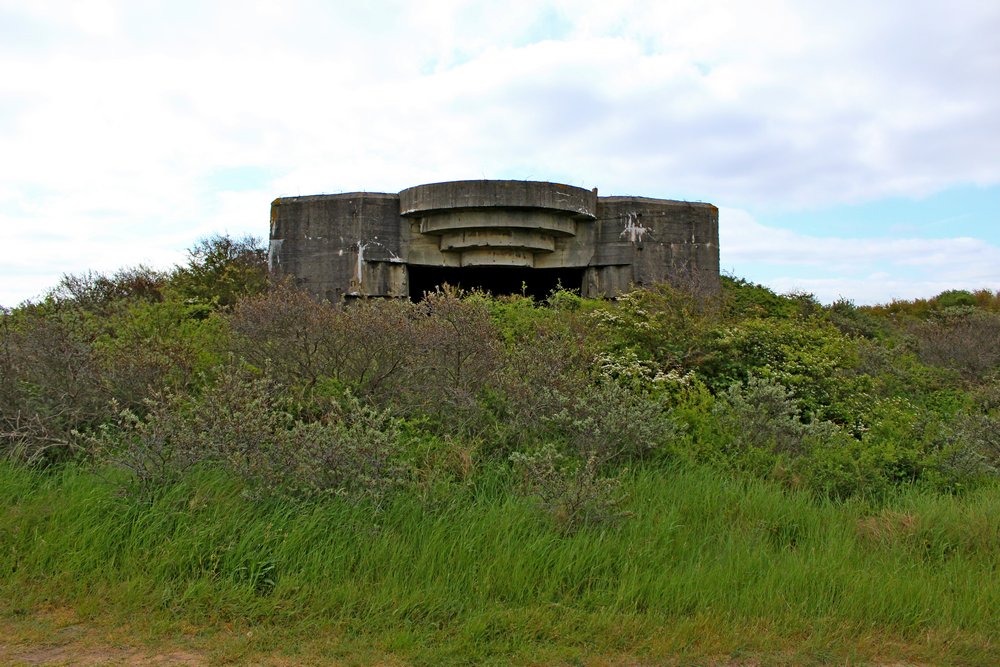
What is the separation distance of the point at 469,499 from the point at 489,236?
6.49 metres

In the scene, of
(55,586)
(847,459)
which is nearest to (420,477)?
(55,586)

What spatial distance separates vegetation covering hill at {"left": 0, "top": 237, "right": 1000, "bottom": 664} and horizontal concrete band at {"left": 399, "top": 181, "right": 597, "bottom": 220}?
3395 mm

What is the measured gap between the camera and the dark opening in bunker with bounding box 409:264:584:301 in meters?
11.6

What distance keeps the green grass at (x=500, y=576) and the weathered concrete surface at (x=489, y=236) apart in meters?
6.13

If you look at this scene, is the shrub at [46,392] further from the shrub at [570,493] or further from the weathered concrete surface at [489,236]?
the weathered concrete surface at [489,236]

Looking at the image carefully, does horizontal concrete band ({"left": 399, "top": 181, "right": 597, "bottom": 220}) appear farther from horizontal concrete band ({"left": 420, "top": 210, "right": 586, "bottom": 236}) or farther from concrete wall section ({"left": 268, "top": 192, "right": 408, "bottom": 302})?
concrete wall section ({"left": 268, "top": 192, "right": 408, "bottom": 302})

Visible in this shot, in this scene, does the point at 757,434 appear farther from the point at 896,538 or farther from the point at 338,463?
the point at 338,463

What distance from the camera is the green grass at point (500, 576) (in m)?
3.48

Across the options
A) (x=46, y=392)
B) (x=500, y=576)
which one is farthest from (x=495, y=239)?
(x=500, y=576)

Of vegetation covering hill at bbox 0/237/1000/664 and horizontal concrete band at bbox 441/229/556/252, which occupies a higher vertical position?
horizontal concrete band at bbox 441/229/556/252

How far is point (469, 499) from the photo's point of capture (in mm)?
4617

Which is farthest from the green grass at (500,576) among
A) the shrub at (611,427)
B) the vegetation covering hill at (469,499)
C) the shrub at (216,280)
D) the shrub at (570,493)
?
the shrub at (216,280)

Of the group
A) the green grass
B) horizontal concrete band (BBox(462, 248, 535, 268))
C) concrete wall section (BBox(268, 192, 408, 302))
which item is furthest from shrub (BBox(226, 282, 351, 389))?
horizontal concrete band (BBox(462, 248, 535, 268))

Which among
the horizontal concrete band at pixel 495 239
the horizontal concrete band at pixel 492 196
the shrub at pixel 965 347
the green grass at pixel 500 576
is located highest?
the horizontal concrete band at pixel 492 196
